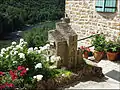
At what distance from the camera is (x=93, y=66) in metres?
5.53

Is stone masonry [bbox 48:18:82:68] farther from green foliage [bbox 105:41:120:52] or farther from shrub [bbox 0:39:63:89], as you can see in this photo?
green foliage [bbox 105:41:120:52]

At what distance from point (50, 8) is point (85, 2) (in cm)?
2537

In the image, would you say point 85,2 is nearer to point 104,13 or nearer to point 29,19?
point 104,13

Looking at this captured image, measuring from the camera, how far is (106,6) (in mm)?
7645

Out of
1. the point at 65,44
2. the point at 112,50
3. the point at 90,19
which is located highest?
the point at 90,19

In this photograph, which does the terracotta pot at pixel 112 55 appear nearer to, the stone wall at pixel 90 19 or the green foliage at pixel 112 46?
the green foliage at pixel 112 46

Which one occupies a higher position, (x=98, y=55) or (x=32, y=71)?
(x=32, y=71)

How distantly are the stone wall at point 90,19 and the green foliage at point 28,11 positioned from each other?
22.2 metres

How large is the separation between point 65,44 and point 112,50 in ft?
Result: 7.30

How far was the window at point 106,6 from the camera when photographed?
7.43 meters

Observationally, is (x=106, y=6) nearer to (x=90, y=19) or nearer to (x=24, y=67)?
(x=90, y=19)

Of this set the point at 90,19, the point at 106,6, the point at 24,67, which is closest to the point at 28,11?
the point at 90,19

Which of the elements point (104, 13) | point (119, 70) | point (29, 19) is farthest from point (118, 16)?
point (29, 19)

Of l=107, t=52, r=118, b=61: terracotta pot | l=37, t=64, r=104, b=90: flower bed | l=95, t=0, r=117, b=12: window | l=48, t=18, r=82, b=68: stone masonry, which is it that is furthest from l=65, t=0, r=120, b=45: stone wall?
l=48, t=18, r=82, b=68: stone masonry
